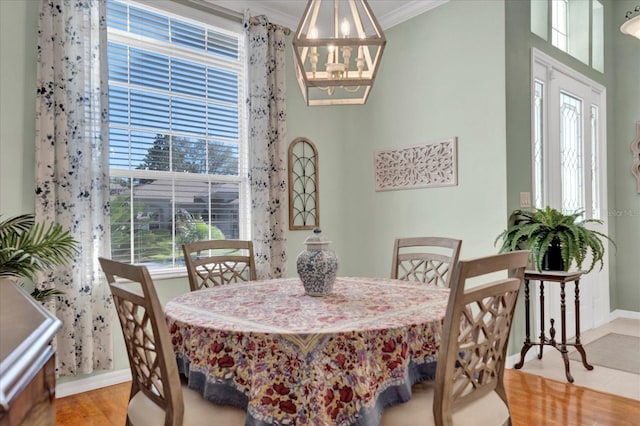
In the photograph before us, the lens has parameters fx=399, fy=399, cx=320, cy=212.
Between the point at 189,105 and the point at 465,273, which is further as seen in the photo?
the point at 189,105

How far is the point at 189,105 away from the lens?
3234 millimetres

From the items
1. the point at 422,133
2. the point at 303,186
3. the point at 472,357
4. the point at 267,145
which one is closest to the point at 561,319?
the point at 422,133

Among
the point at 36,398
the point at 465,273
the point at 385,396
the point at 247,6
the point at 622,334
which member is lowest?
the point at 622,334

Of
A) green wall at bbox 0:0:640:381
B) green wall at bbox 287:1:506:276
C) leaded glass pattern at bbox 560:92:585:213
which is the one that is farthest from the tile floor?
leaded glass pattern at bbox 560:92:585:213

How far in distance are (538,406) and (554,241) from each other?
1.10 m

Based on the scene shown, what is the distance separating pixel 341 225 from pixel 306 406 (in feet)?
10.1

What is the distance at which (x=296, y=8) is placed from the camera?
3596 mm

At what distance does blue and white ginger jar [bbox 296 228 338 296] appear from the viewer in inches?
68.9

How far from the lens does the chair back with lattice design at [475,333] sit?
3.71 feet

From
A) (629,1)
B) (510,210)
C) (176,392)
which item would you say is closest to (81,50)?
(176,392)

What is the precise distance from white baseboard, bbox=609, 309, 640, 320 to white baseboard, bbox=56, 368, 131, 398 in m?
4.69

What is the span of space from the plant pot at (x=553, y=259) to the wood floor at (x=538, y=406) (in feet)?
2.53

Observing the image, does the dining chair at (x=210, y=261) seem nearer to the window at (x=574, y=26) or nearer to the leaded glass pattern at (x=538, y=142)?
the leaded glass pattern at (x=538, y=142)

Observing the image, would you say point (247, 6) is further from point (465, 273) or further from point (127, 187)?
point (465, 273)
